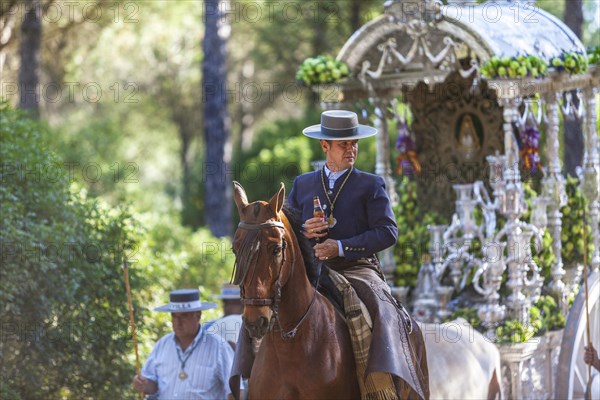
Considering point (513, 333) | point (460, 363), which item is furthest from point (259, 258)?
point (513, 333)

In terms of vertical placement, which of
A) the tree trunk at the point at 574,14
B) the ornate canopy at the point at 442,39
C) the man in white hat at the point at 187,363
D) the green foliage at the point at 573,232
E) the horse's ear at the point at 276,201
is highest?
the tree trunk at the point at 574,14

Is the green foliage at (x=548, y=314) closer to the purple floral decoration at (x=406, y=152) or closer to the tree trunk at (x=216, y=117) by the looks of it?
the purple floral decoration at (x=406, y=152)

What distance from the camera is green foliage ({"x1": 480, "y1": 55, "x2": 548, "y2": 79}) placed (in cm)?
1012

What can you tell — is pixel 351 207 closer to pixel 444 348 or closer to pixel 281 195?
pixel 281 195

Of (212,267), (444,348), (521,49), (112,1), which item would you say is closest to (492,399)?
(444,348)

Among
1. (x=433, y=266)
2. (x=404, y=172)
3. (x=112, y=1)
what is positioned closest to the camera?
(x=433, y=266)

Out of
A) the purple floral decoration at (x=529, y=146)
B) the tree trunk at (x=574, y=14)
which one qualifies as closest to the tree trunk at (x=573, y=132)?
the tree trunk at (x=574, y=14)

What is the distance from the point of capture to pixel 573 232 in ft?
38.8

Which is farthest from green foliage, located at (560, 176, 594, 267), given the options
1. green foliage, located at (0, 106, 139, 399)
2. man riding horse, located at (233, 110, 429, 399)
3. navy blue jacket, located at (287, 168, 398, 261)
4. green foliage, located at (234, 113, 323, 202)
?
green foliage, located at (234, 113, 323, 202)

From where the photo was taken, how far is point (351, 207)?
7.27m

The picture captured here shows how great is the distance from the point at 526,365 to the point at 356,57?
3.80m

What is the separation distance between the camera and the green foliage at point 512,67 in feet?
33.2

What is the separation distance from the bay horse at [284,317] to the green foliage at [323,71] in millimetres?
4997

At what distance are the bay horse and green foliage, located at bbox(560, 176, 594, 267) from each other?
5.47 metres
